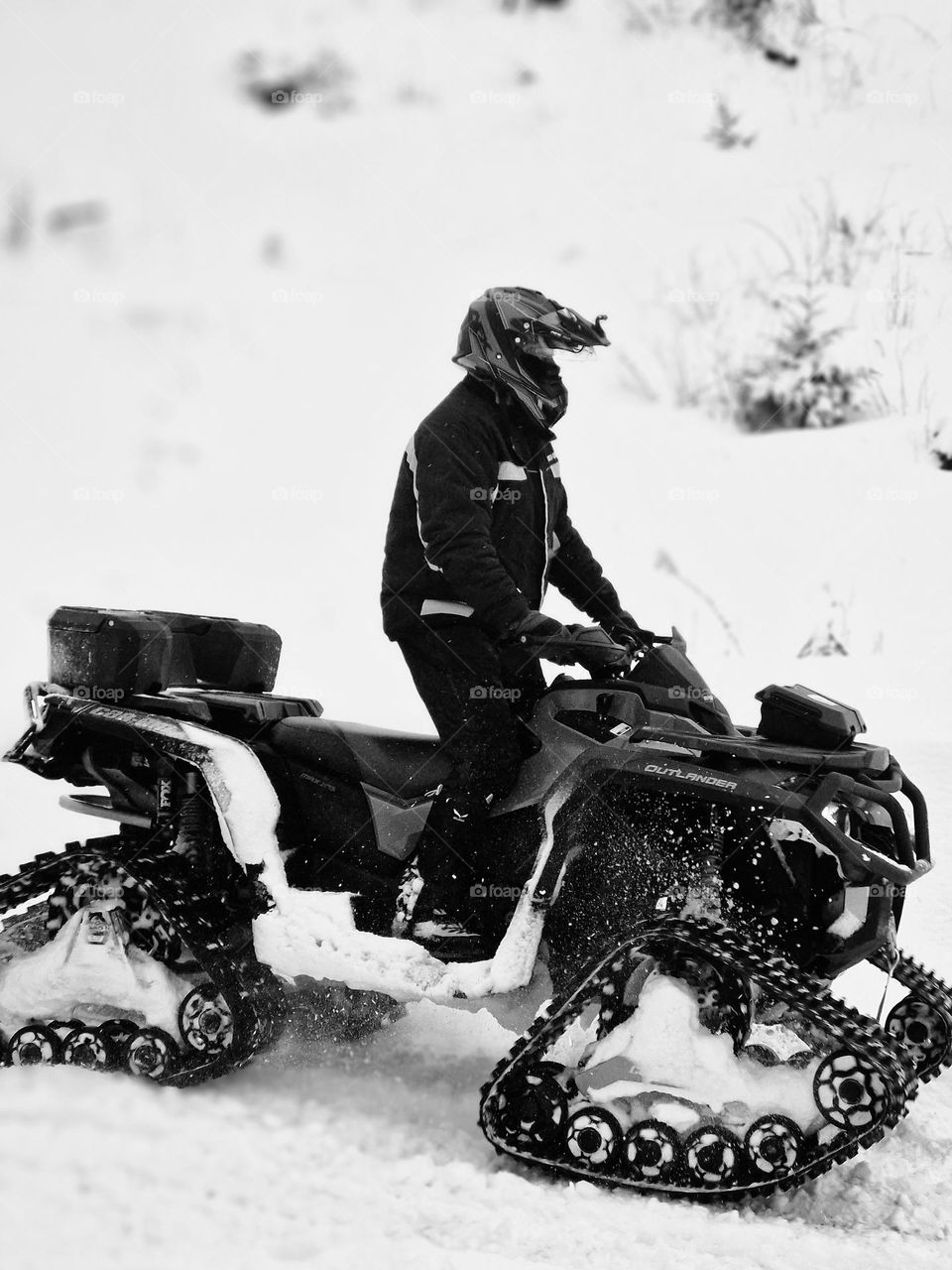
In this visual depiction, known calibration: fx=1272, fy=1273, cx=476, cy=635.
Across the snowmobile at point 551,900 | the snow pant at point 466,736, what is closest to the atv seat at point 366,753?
the snowmobile at point 551,900

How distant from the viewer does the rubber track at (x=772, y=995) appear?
296 cm

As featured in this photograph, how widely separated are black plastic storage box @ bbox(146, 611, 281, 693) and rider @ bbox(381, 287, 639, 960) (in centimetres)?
65

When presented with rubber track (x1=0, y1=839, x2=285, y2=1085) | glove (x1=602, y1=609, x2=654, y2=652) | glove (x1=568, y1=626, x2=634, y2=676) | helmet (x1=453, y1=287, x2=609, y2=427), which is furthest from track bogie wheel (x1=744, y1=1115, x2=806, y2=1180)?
helmet (x1=453, y1=287, x2=609, y2=427)

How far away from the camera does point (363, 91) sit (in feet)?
48.6

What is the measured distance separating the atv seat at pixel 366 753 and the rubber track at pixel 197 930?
0.49 m

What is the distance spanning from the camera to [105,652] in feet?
12.8

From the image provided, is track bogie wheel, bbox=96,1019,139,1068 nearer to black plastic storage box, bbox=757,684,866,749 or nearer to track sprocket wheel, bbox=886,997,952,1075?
black plastic storage box, bbox=757,684,866,749

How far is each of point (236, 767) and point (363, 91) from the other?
42.5ft

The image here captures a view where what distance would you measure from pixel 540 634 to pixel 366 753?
746 mm

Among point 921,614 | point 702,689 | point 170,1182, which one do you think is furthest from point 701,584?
point 170,1182

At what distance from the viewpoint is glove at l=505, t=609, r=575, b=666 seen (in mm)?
3377

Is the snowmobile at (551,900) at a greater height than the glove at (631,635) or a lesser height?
lesser

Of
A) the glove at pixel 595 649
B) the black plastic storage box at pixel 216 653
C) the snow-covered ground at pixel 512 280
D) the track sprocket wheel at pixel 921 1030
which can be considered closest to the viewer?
the glove at pixel 595 649

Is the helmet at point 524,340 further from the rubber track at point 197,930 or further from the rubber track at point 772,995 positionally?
the rubber track at point 197,930
